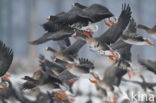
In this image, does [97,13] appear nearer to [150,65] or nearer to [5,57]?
[5,57]

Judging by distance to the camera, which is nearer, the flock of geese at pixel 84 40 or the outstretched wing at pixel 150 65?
the flock of geese at pixel 84 40

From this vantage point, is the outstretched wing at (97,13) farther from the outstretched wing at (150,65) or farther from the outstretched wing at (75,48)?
the outstretched wing at (150,65)

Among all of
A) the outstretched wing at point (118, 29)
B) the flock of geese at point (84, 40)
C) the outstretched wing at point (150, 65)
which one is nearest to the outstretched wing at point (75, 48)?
the flock of geese at point (84, 40)

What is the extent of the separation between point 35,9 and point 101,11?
9235 mm

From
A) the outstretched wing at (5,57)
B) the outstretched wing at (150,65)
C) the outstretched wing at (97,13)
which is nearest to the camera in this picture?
the outstretched wing at (97,13)

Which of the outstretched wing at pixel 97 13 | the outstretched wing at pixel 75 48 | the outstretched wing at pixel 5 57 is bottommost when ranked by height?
the outstretched wing at pixel 5 57

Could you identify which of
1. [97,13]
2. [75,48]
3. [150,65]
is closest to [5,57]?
[75,48]

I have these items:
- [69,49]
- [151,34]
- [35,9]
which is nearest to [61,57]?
[69,49]

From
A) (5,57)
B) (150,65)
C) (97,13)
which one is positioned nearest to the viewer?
(97,13)

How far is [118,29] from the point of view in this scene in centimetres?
85

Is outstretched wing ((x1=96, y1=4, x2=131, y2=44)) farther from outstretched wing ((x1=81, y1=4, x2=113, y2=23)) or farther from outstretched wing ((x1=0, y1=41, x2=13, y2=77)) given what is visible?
outstretched wing ((x1=0, y1=41, x2=13, y2=77))

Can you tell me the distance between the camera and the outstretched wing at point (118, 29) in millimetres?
830

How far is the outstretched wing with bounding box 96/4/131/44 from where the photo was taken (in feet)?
2.72

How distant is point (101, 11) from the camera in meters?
0.76
